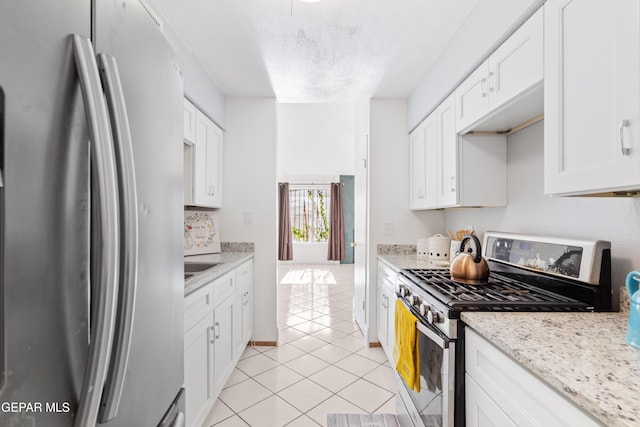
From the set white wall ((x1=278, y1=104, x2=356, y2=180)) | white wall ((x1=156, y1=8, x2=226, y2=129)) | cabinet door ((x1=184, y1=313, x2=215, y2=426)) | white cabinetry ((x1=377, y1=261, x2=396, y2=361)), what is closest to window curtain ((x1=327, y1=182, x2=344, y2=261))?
white wall ((x1=278, y1=104, x2=356, y2=180))

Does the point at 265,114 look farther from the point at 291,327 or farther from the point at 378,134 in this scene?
the point at 291,327

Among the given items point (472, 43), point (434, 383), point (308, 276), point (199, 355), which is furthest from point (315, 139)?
point (434, 383)

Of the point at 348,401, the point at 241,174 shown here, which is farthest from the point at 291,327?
the point at 241,174

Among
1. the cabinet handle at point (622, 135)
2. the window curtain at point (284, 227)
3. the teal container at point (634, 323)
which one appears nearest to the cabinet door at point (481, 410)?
the teal container at point (634, 323)

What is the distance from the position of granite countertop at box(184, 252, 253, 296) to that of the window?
5309mm

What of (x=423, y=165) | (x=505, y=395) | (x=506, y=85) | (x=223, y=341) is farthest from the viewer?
(x=423, y=165)

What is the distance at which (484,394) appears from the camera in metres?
1.06

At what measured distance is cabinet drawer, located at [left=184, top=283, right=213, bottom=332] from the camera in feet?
4.85

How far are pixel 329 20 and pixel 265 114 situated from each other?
140cm

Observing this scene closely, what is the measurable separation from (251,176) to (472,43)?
2.14 metres

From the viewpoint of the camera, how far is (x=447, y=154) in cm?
217

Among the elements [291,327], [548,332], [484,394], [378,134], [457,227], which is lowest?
[291,327]

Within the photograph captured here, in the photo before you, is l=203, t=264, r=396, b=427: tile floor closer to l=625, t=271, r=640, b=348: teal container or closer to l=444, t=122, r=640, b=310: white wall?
l=444, t=122, r=640, b=310: white wall

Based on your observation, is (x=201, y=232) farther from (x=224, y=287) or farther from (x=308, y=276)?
(x=308, y=276)
